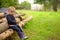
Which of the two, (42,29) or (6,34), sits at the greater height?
(6,34)

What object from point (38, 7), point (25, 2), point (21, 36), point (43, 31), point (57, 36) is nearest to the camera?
point (21, 36)

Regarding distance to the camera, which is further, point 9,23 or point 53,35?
point 53,35

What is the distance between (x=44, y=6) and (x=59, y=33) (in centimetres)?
1652

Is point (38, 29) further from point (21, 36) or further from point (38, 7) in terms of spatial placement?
point (38, 7)

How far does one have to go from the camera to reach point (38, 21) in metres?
14.7

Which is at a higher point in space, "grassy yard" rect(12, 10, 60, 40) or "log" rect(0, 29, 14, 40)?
"log" rect(0, 29, 14, 40)

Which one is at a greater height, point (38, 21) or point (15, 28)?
point (15, 28)

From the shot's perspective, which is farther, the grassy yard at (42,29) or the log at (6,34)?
the grassy yard at (42,29)

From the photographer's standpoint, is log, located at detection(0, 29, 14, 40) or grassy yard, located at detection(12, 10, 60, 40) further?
grassy yard, located at detection(12, 10, 60, 40)

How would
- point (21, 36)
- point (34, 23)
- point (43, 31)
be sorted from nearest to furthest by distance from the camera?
point (21, 36) < point (43, 31) < point (34, 23)

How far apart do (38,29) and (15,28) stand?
333cm

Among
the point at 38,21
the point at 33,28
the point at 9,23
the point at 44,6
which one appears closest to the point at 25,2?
the point at 44,6

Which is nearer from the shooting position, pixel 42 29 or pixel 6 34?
pixel 6 34

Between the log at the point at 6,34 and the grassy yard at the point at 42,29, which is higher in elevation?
the log at the point at 6,34
